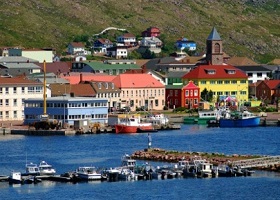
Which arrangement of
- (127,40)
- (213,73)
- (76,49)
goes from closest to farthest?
(213,73), (76,49), (127,40)

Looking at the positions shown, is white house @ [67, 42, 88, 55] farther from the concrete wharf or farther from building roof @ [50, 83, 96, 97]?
the concrete wharf

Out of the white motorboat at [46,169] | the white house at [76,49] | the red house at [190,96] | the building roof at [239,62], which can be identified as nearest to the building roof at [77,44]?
the white house at [76,49]

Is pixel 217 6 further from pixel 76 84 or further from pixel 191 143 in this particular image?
pixel 191 143

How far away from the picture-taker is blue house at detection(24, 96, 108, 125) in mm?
91938

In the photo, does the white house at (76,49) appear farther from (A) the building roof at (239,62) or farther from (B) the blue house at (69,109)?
(B) the blue house at (69,109)

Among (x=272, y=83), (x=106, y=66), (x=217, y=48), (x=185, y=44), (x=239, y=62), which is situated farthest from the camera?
(x=185, y=44)

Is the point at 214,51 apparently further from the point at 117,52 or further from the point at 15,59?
the point at 15,59

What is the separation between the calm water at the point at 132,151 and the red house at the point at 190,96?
15.5 m

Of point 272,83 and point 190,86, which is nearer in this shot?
point 190,86

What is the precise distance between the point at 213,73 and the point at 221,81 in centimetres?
110

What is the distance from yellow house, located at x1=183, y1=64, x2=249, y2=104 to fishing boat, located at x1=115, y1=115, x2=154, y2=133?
2593cm

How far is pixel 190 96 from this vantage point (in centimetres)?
11312

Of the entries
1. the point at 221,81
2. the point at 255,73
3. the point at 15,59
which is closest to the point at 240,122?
the point at 221,81

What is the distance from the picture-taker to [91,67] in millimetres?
127938
